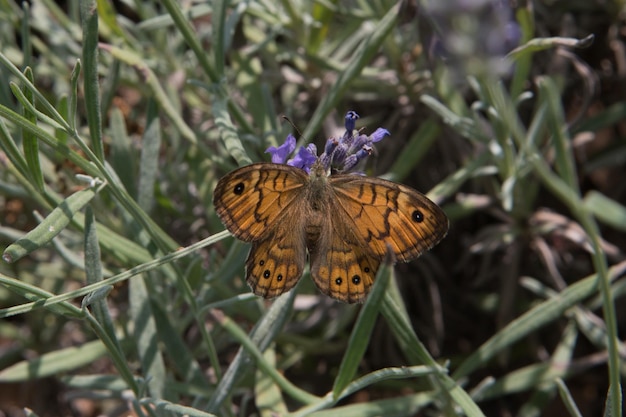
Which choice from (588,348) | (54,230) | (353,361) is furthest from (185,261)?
(588,348)

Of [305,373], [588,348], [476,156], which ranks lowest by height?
[588,348]

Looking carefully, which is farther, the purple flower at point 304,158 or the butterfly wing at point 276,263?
the purple flower at point 304,158

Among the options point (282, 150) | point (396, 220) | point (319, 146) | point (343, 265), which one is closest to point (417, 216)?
point (396, 220)

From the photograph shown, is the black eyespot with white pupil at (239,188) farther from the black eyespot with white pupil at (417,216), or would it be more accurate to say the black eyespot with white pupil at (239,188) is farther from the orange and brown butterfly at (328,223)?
the black eyespot with white pupil at (417,216)

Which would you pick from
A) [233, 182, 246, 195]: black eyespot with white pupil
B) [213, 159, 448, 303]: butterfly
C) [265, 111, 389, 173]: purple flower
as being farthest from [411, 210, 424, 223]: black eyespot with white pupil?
[233, 182, 246, 195]: black eyespot with white pupil

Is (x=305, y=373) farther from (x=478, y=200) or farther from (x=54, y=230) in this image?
(x=54, y=230)

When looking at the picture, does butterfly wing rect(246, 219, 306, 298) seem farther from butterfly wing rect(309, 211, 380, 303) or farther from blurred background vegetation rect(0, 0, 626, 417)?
blurred background vegetation rect(0, 0, 626, 417)

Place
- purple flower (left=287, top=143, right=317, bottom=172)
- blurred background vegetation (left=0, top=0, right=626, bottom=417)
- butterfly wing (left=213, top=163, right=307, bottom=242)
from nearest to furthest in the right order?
butterfly wing (left=213, top=163, right=307, bottom=242)
purple flower (left=287, top=143, right=317, bottom=172)
blurred background vegetation (left=0, top=0, right=626, bottom=417)

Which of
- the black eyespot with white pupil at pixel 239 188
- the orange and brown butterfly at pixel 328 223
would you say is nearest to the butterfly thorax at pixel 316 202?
the orange and brown butterfly at pixel 328 223
